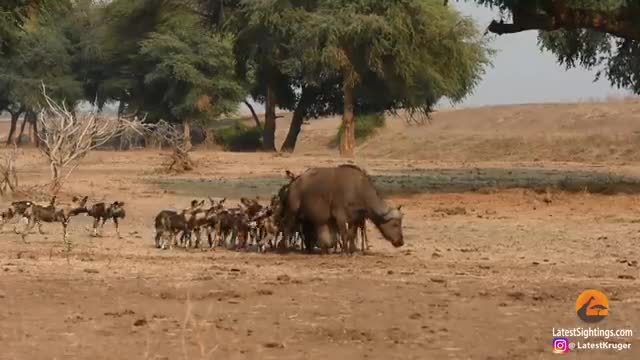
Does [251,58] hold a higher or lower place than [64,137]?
higher

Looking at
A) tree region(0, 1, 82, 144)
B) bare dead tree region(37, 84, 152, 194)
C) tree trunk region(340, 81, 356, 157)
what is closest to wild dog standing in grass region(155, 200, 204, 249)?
bare dead tree region(37, 84, 152, 194)

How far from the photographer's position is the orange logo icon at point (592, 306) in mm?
9781

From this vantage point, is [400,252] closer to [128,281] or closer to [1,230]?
[128,281]

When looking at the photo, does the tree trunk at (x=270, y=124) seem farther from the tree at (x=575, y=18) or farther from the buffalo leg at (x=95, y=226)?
the buffalo leg at (x=95, y=226)

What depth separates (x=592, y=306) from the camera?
10.2m

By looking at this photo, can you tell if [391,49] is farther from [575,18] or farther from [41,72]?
[41,72]

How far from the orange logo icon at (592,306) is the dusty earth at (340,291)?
0.09m

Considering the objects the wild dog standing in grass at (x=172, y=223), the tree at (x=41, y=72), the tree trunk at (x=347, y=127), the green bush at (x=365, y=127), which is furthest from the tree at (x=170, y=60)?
the wild dog standing in grass at (x=172, y=223)

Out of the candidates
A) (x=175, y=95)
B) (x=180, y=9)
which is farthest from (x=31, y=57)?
(x=180, y=9)

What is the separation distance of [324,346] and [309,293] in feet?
8.28

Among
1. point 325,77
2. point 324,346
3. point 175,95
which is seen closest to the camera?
point 324,346

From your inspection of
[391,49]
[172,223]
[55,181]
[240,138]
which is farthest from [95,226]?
[240,138]

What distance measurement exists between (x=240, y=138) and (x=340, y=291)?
180ft

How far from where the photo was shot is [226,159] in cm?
4491
